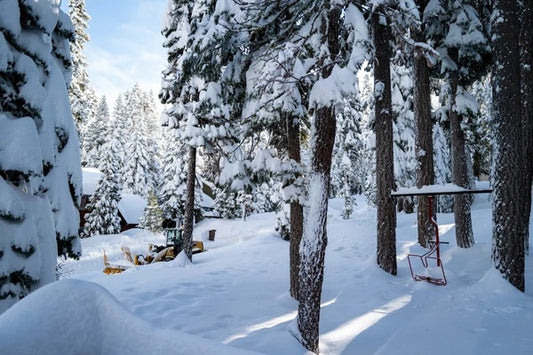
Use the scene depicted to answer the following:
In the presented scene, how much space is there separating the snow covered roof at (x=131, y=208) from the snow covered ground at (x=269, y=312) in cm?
2719

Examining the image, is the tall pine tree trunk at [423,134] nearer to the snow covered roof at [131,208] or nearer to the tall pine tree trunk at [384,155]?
the tall pine tree trunk at [384,155]

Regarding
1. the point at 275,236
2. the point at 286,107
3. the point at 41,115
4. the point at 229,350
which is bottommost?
the point at 275,236

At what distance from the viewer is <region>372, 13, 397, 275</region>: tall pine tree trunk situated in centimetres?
945

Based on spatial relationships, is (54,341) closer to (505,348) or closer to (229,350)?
(229,350)

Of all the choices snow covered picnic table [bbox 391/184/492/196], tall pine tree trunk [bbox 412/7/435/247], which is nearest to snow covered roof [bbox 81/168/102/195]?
tall pine tree trunk [bbox 412/7/435/247]

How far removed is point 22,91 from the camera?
5.43 m

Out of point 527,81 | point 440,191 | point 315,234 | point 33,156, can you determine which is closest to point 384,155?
point 440,191

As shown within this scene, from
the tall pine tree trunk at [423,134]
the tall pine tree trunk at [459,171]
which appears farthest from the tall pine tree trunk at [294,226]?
the tall pine tree trunk at [459,171]

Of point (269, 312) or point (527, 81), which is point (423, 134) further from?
point (269, 312)

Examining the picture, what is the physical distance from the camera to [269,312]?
7316 mm

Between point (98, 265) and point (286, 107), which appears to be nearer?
point (286, 107)

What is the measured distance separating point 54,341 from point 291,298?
661 centimetres

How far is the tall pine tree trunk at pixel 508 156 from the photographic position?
715cm

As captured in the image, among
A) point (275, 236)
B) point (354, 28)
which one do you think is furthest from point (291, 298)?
point (275, 236)
